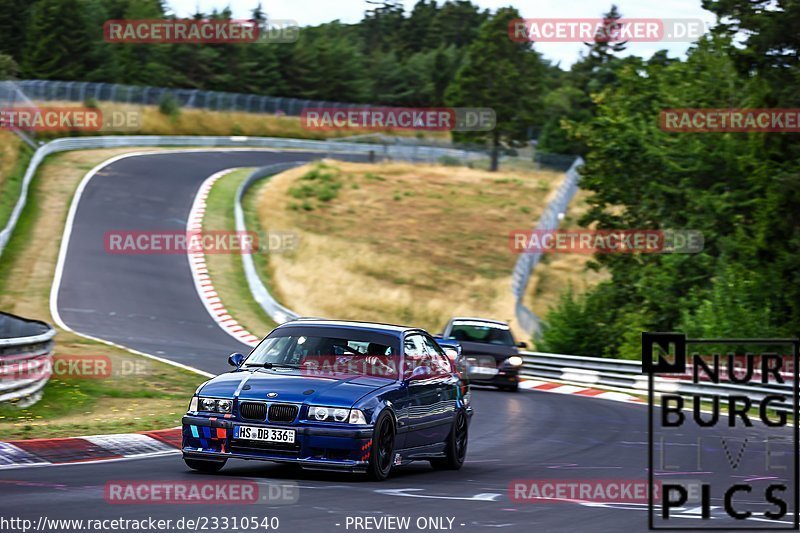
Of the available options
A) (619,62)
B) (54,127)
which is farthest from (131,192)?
(619,62)

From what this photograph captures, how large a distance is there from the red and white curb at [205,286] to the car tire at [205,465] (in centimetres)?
1984

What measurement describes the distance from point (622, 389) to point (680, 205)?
14466mm

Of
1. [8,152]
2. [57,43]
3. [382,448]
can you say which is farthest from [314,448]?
[57,43]

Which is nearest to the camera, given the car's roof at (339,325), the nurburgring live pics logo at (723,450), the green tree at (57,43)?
the nurburgring live pics logo at (723,450)

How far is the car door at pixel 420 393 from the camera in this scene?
37.7 feet

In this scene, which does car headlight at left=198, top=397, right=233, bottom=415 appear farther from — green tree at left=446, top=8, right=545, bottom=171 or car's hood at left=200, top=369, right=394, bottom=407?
green tree at left=446, top=8, right=545, bottom=171

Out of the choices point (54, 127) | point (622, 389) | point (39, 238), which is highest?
point (54, 127)

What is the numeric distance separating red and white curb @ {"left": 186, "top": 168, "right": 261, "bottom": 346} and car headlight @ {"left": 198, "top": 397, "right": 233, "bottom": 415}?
20.1 m

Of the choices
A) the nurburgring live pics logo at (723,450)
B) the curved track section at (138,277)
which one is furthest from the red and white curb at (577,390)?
the curved track section at (138,277)

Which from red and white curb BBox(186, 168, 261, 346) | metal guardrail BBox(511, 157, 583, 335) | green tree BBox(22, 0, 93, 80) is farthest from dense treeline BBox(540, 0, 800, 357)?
green tree BBox(22, 0, 93, 80)

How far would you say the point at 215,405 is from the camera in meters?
10.6

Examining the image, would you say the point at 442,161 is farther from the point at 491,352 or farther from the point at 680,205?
the point at 491,352

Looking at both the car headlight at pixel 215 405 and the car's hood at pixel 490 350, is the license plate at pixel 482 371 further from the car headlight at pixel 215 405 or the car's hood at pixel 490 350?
the car headlight at pixel 215 405

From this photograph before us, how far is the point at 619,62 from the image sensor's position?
327 feet
